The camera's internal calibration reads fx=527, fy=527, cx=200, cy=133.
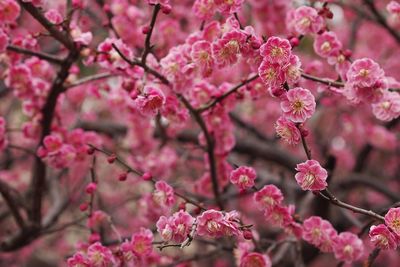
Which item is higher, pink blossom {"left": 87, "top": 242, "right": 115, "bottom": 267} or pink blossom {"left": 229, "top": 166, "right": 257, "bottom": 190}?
pink blossom {"left": 229, "top": 166, "right": 257, "bottom": 190}

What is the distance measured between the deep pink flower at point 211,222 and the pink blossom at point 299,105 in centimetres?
39

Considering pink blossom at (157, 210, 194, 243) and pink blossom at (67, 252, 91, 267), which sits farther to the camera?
pink blossom at (67, 252, 91, 267)

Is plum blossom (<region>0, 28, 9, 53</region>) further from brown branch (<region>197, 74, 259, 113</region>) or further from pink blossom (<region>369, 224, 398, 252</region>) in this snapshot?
pink blossom (<region>369, 224, 398, 252</region>)

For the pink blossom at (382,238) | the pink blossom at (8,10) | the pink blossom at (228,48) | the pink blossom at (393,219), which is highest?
the pink blossom at (8,10)

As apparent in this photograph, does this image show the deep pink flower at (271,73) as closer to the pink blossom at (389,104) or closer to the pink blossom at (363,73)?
the pink blossom at (363,73)

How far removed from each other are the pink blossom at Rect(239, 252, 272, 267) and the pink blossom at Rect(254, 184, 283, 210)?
0.20 meters

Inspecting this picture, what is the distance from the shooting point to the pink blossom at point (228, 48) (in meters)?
1.79

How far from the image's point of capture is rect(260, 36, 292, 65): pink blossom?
64.9 inches

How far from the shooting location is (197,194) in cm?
295

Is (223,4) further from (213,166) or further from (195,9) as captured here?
(213,166)

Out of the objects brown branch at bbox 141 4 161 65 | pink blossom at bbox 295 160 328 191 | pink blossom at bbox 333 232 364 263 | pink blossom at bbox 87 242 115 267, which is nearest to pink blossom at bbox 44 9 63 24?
brown branch at bbox 141 4 161 65

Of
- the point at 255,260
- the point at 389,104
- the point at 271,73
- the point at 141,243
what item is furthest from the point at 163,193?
the point at 389,104

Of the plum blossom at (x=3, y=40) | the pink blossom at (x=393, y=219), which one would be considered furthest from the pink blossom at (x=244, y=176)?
the plum blossom at (x=3, y=40)

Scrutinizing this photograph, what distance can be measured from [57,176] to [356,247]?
2.39 m
